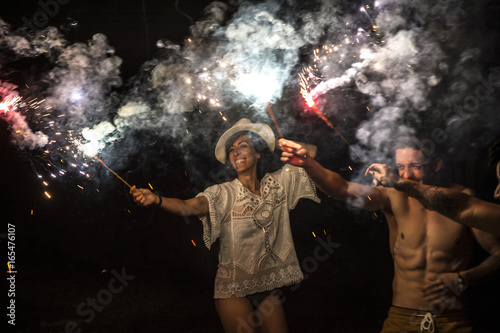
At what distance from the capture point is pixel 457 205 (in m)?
3.63

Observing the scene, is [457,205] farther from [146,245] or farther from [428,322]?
[146,245]

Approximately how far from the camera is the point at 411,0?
534 cm

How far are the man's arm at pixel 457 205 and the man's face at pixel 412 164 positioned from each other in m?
0.41

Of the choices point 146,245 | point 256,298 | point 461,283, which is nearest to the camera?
point 461,283

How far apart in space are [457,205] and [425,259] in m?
0.59

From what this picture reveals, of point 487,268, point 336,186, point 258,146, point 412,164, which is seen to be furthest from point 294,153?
point 487,268

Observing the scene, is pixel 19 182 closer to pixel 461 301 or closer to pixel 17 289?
pixel 17 289

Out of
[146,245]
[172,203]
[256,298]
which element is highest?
[172,203]

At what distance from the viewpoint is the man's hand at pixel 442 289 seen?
371cm

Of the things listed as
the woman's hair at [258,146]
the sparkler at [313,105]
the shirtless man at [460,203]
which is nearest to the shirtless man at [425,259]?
the shirtless man at [460,203]

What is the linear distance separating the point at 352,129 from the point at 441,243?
88.6 inches

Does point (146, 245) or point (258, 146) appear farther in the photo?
point (146, 245)

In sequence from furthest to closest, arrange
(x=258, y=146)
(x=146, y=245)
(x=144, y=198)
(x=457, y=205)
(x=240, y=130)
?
(x=146, y=245), (x=258, y=146), (x=240, y=130), (x=144, y=198), (x=457, y=205)

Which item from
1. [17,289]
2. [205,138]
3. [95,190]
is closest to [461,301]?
[205,138]
